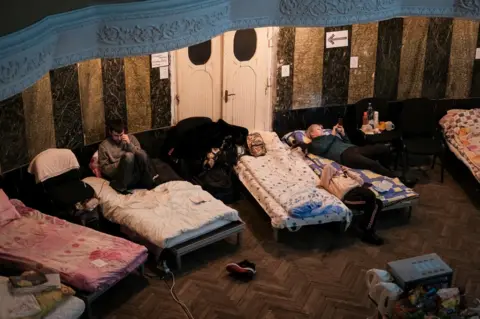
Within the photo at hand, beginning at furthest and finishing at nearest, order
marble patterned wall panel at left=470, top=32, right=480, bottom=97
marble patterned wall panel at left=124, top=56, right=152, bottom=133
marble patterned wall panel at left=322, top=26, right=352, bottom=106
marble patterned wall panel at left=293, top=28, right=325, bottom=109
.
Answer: marble patterned wall panel at left=470, top=32, right=480, bottom=97
marble patterned wall panel at left=322, top=26, right=352, bottom=106
marble patterned wall panel at left=293, top=28, right=325, bottom=109
marble patterned wall panel at left=124, top=56, right=152, bottom=133

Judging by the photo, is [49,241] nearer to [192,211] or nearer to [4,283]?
[4,283]

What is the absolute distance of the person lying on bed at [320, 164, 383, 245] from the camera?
7.39m

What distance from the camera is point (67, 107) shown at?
295 inches

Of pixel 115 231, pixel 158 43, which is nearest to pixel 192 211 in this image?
pixel 115 231

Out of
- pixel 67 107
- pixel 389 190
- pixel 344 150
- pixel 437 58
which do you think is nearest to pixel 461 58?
pixel 437 58

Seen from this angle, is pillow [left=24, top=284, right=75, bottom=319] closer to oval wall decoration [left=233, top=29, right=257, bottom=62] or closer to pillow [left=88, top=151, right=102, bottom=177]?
pillow [left=88, top=151, right=102, bottom=177]

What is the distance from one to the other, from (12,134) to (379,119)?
5.12 metres

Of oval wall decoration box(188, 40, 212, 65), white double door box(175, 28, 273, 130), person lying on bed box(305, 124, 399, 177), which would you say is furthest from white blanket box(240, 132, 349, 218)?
oval wall decoration box(188, 40, 212, 65)

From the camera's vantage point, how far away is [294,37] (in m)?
8.89

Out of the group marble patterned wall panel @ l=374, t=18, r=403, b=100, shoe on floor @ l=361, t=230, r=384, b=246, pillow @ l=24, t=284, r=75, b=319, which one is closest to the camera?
pillow @ l=24, t=284, r=75, b=319

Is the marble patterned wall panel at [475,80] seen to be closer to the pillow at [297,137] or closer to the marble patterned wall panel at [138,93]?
the pillow at [297,137]

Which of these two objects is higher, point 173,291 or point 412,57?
point 412,57

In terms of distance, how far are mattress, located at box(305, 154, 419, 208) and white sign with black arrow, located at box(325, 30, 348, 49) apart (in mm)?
1708

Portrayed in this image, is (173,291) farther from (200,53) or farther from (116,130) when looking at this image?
(200,53)
